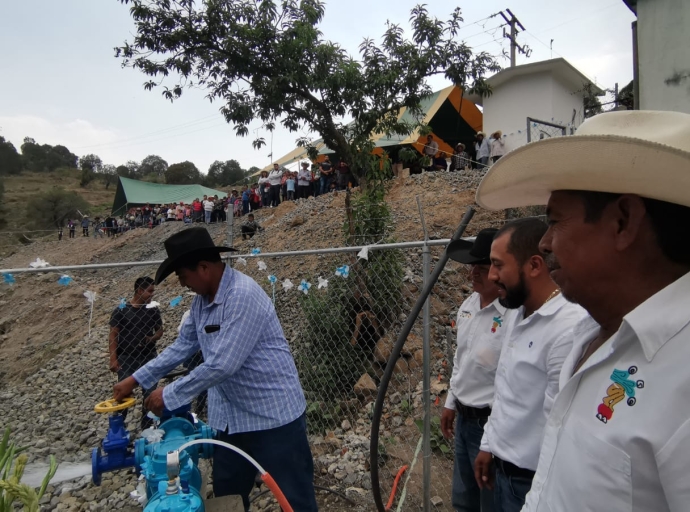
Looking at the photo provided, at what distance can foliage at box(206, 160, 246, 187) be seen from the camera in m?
70.3

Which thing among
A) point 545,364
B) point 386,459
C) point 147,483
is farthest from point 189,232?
point 386,459

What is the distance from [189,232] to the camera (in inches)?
99.0

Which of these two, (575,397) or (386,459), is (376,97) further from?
(575,397)

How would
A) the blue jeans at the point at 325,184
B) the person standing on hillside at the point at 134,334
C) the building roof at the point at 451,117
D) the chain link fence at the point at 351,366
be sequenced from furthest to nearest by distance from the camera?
1. the building roof at the point at 451,117
2. the blue jeans at the point at 325,184
3. the person standing on hillside at the point at 134,334
4. the chain link fence at the point at 351,366

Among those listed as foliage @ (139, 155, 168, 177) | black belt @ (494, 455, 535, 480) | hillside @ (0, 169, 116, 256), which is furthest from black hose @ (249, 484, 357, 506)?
foliage @ (139, 155, 168, 177)

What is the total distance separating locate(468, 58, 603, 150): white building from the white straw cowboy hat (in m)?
15.3

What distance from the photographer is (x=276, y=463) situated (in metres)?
2.40

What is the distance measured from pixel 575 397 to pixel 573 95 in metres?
19.2

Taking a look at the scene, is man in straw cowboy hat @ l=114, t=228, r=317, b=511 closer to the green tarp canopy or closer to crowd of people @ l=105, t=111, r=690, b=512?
crowd of people @ l=105, t=111, r=690, b=512

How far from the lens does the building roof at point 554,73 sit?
15.1 m

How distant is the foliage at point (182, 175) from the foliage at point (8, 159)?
24.9m

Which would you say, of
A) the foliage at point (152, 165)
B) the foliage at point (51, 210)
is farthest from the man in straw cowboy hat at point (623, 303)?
the foliage at point (152, 165)

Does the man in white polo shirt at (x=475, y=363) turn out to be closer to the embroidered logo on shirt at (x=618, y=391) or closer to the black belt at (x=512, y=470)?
the black belt at (x=512, y=470)

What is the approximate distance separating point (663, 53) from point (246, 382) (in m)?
6.31
